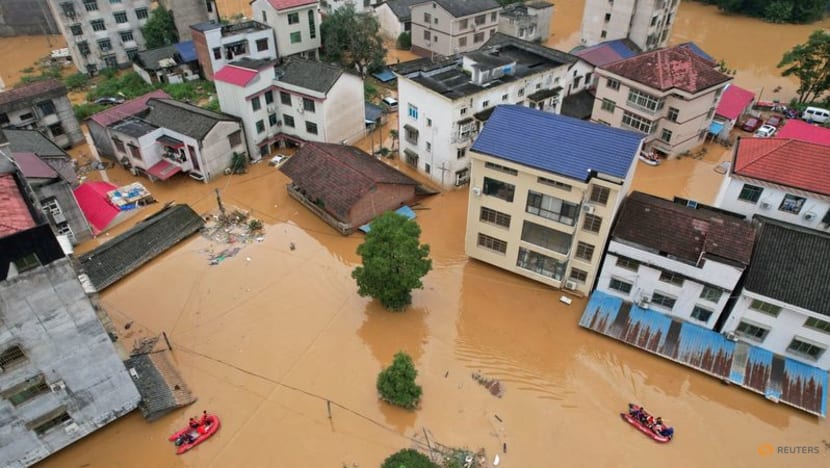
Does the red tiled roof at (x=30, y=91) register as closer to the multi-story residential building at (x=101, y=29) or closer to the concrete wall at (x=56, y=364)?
the multi-story residential building at (x=101, y=29)

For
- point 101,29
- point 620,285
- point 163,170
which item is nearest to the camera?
point 620,285

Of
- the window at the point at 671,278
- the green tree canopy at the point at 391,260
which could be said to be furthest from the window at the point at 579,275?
the green tree canopy at the point at 391,260

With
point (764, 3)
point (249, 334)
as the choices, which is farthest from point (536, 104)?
point (764, 3)

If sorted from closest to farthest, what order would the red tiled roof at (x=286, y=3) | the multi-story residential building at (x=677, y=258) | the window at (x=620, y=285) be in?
1. the multi-story residential building at (x=677, y=258)
2. the window at (x=620, y=285)
3. the red tiled roof at (x=286, y=3)

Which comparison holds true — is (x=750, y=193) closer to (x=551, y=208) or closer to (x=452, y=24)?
(x=551, y=208)

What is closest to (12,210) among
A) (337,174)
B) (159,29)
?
(337,174)

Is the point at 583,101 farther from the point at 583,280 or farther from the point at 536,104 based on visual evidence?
the point at 583,280

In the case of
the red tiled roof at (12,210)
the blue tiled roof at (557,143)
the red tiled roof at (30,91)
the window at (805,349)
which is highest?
the red tiled roof at (12,210)
